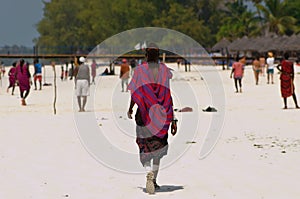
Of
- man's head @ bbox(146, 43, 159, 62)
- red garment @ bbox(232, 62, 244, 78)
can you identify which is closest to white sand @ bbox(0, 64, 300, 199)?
man's head @ bbox(146, 43, 159, 62)

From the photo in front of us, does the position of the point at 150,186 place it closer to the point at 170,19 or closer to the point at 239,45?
the point at 239,45

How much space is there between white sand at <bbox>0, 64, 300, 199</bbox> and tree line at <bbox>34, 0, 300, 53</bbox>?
54708mm

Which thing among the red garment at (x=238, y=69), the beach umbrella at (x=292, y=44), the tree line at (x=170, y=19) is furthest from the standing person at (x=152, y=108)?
the tree line at (x=170, y=19)

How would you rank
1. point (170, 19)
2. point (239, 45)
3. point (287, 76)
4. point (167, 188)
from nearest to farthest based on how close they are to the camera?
point (167, 188) < point (287, 76) < point (239, 45) < point (170, 19)

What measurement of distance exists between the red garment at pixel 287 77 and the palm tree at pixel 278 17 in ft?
173

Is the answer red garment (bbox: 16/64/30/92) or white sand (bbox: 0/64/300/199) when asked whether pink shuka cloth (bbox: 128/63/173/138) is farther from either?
red garment (bbox: 16/64/30/92)

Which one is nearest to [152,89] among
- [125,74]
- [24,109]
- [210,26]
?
[24,109]

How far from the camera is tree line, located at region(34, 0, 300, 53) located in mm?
70688

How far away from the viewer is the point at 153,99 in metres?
7.41

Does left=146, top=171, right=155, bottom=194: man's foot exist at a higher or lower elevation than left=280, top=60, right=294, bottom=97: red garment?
lower

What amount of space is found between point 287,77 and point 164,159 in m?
7.49

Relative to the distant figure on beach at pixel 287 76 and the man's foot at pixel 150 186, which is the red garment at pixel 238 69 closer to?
the distant figure on beach at pixel 287 76

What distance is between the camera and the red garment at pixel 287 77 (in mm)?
16359

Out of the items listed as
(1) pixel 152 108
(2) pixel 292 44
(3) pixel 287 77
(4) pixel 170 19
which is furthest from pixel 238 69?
(4) pixel 170 19
